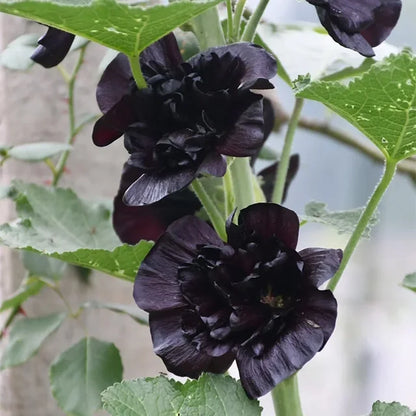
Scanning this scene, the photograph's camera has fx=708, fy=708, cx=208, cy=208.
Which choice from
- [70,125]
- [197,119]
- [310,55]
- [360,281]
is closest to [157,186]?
[197,119]

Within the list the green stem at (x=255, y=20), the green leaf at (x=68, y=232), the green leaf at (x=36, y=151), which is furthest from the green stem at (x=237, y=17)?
the green leaf at (x=36, y=151)

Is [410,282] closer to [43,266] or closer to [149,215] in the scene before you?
[149,215]

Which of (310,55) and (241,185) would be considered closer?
(241,185)

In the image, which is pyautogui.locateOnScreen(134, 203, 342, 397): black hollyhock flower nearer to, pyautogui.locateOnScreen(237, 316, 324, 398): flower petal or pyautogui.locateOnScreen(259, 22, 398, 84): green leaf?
pyautogui.locateOnScreen(237, 316, 324, 398): flower petal

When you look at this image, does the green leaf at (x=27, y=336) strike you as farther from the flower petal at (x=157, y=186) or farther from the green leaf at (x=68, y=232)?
the flower petal at (x=157, y=186)

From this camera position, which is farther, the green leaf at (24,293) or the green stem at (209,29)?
the green leaf at (24,293)

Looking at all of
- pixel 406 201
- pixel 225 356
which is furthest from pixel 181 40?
pixel 406 201

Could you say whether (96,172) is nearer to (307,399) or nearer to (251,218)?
(251,218)

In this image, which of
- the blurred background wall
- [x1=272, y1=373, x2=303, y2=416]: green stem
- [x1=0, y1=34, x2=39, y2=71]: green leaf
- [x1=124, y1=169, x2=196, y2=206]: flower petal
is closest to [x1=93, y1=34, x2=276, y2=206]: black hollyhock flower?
[x1=124, y1=169, x2=196, y2=206]: flower petal
